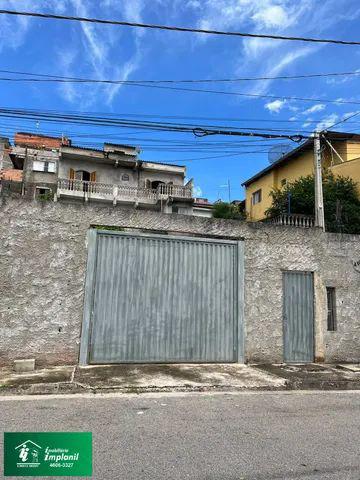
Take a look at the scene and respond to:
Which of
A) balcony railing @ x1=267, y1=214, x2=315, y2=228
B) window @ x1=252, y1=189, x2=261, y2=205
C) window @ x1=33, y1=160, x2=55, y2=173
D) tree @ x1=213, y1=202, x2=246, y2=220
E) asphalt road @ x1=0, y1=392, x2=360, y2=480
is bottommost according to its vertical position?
asphalt road @ x1=0, y1=392, x2=360, y2=480

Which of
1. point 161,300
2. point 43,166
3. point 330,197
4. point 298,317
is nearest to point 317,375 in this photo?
point 298,317

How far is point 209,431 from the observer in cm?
479

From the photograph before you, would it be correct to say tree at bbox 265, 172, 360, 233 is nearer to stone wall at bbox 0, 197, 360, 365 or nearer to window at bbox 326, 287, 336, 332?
window at bbox 326, 287, 336, 332

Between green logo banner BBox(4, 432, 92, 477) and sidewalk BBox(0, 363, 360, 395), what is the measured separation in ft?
15.0

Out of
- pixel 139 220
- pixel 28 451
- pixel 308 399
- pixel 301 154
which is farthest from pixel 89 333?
pixel 301 154

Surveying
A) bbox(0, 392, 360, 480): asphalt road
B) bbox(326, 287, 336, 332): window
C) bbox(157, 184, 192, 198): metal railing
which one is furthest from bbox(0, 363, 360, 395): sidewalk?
bbox(157, 184, 192, 198): metal railing

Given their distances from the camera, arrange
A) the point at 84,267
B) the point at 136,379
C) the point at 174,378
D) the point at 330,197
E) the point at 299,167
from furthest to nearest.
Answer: the point at 299,167
the point at 330,197
the point at 84,267
the point at 174,378
the point at 136,379

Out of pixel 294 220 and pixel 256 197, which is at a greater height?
pixel 256 197

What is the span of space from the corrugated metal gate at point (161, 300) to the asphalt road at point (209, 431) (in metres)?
2.16

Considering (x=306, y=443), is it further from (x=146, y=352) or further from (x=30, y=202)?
(x=30, y=202)

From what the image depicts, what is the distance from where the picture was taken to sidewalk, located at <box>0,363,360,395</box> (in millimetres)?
6531

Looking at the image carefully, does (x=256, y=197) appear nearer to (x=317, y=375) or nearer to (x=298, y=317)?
(x=298, y=317)

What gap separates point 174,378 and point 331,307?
476cm

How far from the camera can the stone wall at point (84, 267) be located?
802 cm
